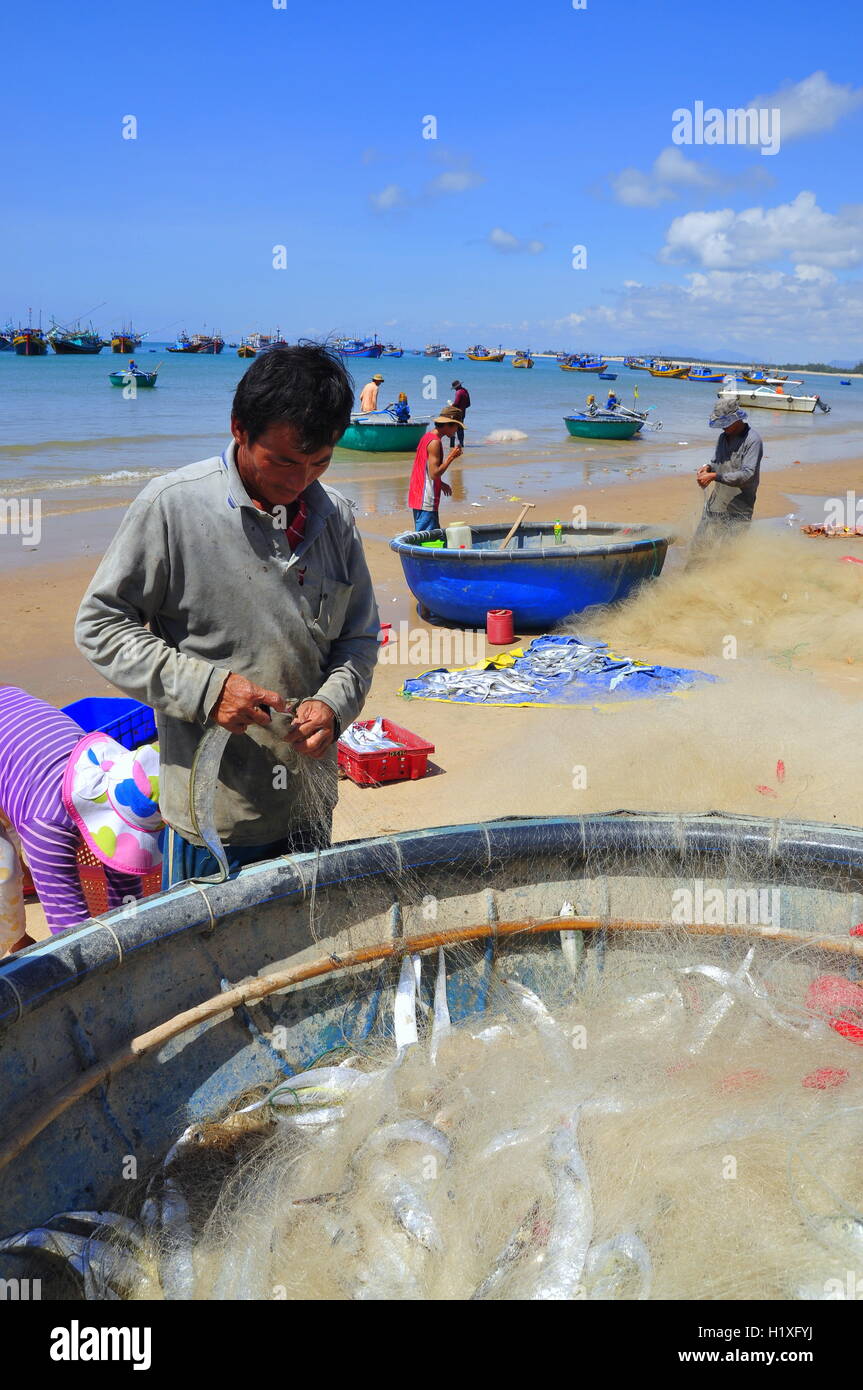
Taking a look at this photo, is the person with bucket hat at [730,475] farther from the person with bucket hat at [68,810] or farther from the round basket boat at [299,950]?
the person with bucket hat at [68,810]

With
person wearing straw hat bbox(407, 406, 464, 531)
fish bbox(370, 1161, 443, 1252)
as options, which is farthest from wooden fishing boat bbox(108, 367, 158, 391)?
fish bbox(370, 1161, 443, 1252)

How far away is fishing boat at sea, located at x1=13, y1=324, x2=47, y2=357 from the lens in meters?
85.2

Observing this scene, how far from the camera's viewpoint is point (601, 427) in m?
31.7

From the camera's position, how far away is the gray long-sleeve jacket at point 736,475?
9.16m

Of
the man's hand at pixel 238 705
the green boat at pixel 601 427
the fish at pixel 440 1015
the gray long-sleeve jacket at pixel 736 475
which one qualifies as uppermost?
the green boat at pixel 601 427

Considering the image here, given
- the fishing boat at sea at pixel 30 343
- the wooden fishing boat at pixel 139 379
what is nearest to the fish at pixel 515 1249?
the wooden fishing boat at pixel 139 379

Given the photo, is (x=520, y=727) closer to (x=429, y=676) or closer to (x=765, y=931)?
(x=429, y=676)

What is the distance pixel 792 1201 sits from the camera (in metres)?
2.05

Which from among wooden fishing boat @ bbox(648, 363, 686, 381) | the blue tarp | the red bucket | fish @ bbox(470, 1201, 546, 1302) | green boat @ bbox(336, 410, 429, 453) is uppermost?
wooden fishing boat @ bbox(648, 363, 686, 381)

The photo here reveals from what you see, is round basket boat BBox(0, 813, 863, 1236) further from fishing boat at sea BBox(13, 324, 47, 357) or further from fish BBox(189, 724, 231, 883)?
fishing boat at sea BBox(13, 324, 47, 357)

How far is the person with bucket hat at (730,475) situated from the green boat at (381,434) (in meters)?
16.6

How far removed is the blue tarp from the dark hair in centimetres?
497

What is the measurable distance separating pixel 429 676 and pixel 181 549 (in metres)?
5.56
